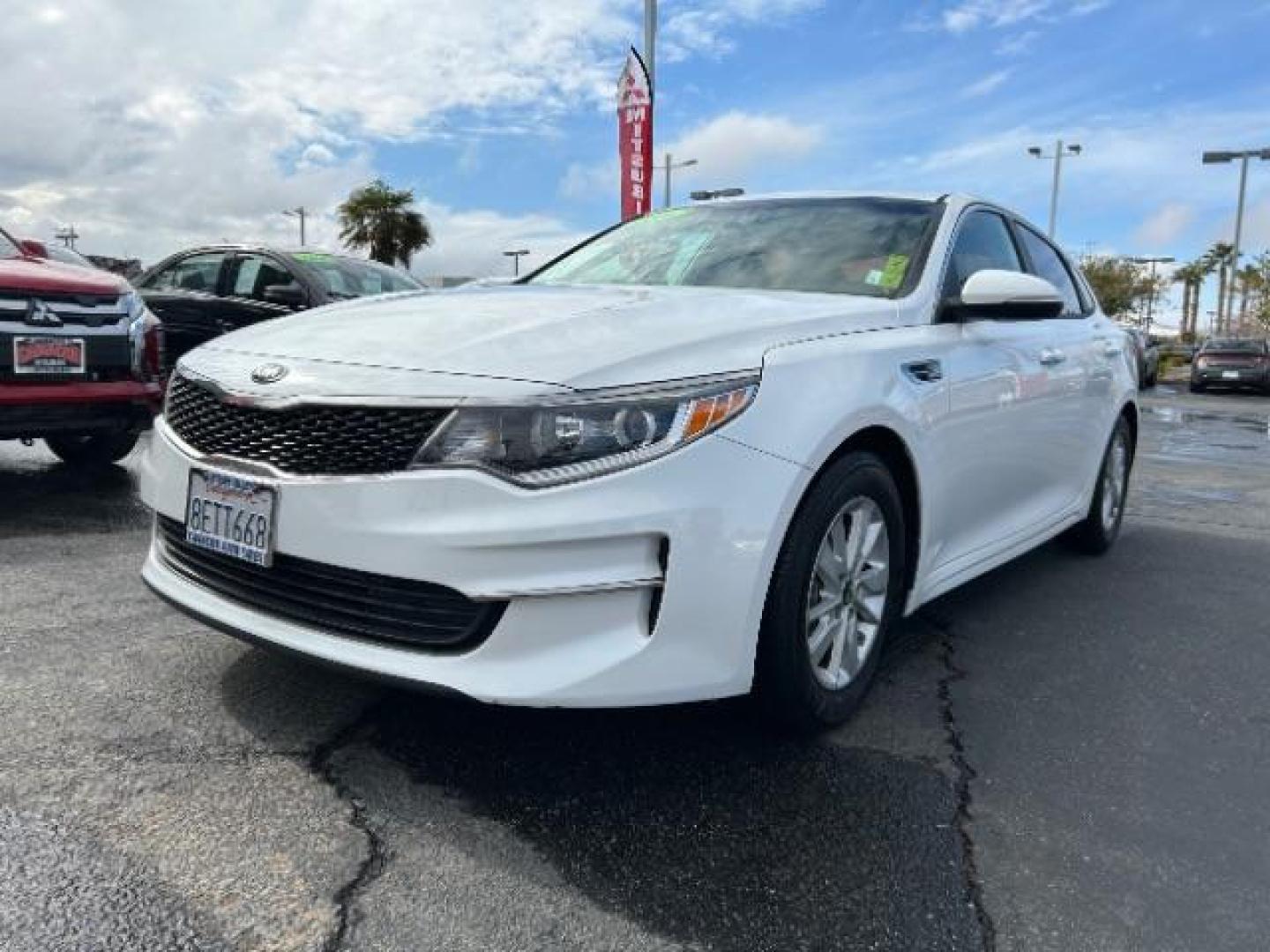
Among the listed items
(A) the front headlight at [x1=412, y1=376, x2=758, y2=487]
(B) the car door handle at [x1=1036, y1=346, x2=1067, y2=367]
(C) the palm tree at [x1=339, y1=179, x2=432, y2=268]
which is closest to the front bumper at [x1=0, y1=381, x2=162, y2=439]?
(A) the front headlight at [x1=412, y1=376, x2=758, y2=487]

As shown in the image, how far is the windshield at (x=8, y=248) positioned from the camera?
19.0 ft

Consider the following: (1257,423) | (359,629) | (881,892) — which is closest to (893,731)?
(881,892)

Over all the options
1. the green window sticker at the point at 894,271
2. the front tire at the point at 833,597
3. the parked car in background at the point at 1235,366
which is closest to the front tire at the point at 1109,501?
the green window sticker at the point at 894,271

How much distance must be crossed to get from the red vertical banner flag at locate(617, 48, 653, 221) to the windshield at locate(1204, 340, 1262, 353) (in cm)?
1860

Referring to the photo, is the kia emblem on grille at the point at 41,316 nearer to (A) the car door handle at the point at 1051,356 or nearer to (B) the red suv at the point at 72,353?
(B) the red suv at the point at 72,353

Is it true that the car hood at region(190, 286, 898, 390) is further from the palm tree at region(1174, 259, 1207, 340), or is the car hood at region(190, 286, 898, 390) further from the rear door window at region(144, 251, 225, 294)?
the palm tree at region(1174, 259, 1207, 340)

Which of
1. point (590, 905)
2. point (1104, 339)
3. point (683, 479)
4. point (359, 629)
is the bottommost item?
point (590, 905)

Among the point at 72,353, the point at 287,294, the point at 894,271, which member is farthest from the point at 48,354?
the point at 894,271

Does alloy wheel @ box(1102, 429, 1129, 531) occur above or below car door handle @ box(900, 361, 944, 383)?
below

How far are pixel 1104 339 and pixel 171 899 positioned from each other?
4.39 m

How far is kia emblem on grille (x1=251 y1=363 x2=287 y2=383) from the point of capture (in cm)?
253

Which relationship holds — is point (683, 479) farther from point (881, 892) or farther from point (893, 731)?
point (893, 731)

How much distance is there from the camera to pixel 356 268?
353 inches

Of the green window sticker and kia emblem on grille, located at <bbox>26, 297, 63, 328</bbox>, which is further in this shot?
kia emblem on grille, located at <bbox>26, 297, 63, 328</bbox>
